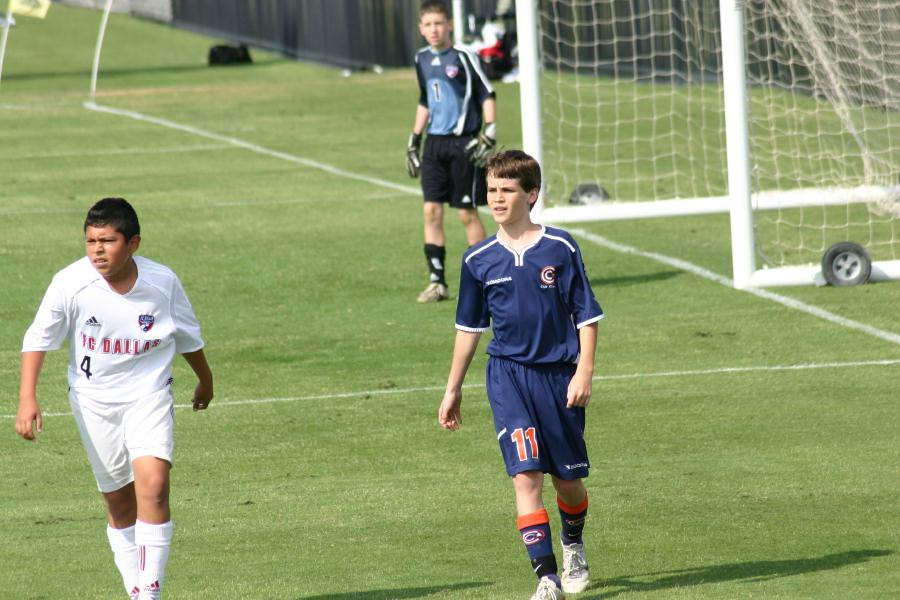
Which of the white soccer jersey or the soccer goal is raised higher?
the soccer goal

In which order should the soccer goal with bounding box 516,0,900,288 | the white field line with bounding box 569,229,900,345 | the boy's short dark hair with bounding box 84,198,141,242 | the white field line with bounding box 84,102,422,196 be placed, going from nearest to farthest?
→ 1. the boy's short dark hair with bounding box 84,198,141,242
2. the white field line with bounding box 569,229,900,345
3. the soccer goal with bounding box 516,0,900,288
4. the white field line with bounding box 84,102,422,196

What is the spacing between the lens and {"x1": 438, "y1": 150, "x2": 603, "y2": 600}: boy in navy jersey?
6.14 metres

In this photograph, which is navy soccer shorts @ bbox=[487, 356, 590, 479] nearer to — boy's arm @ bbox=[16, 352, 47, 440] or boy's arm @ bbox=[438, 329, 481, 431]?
boy's arm @ bbox=[438, 329, 481, 431]

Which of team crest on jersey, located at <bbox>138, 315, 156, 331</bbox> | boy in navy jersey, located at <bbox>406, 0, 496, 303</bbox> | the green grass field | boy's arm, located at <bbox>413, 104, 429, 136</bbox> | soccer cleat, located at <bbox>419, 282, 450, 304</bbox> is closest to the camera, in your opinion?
team crest on jersey, located at <bbox>138, 315, 156, 331</bbox>

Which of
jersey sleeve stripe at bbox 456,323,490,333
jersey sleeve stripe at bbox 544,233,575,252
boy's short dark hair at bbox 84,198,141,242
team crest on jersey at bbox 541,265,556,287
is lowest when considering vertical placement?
jersey sleeve stripe at bbox 456,323,490,333

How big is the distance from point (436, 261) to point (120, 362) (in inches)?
276

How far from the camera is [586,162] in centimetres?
2136

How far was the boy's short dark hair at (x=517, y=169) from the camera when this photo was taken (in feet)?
20.1

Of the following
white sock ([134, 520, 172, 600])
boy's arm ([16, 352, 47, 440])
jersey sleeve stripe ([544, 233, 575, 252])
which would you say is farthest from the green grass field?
jersey sleeve stripe ([544, 233, 575, 252])

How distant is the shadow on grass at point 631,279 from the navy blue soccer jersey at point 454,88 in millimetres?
1894

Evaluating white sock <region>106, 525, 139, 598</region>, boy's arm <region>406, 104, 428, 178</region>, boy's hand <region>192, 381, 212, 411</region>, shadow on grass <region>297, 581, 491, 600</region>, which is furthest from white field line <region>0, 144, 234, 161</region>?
shadow on grass <region>297, 581, 491, 600</region>

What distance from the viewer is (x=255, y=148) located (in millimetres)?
22906

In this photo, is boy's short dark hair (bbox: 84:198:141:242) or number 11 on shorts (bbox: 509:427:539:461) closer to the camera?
boy's short dark hair (bbox: 84:198:141:242)

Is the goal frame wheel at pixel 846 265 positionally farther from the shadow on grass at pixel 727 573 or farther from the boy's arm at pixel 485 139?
the shadow on grass at pixel 727 573
